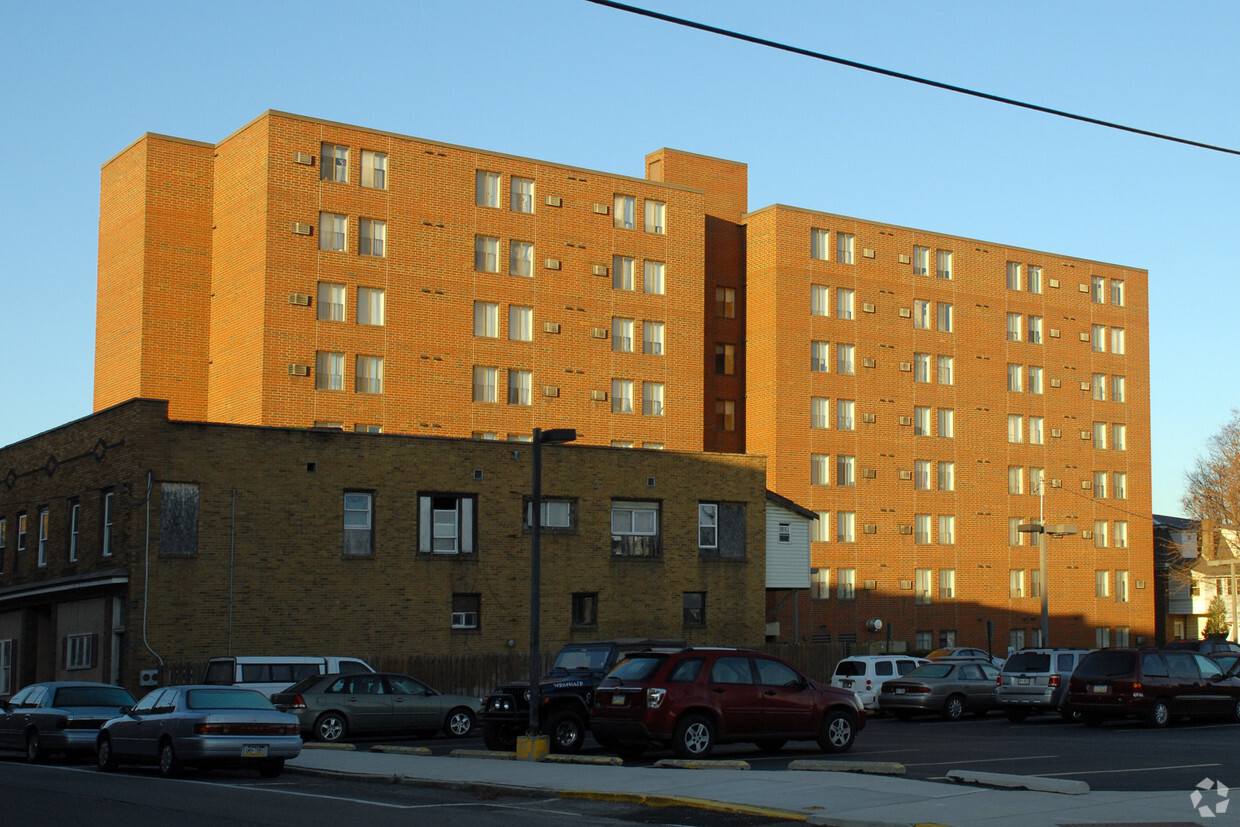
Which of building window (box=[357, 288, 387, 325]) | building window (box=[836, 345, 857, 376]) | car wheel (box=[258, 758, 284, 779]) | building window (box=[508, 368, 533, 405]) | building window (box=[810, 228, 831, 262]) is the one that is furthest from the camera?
building window (box=[810, 228, 831, 262])

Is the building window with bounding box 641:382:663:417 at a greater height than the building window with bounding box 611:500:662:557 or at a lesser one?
greater

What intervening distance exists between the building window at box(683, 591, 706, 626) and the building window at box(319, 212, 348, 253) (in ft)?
79.3

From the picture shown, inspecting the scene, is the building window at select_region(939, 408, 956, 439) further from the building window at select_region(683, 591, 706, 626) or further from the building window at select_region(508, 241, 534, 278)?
the building window at select_region(683, 591, 706, 626)

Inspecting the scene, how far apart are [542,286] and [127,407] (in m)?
29.8

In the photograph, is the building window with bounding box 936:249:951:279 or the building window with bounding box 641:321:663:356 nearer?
the building window with bounding box 641:321:663:356

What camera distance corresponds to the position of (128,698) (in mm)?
25938

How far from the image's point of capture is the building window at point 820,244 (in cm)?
7200

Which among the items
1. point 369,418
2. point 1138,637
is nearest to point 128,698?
point 369,418

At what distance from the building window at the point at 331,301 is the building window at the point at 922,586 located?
3276cm

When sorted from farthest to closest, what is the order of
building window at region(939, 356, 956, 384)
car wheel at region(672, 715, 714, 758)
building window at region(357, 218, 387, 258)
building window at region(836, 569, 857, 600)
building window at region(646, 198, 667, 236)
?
building window at region(939, 356, 956, 384), building window at region(836, 569, 857, 600), building window at region(646, 198, 667, 236), building window at region(357, 218, 387, 258), car wheel at region(672, 715, 714, 758)

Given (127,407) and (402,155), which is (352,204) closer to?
(402,155)

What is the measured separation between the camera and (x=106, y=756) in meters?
22.4

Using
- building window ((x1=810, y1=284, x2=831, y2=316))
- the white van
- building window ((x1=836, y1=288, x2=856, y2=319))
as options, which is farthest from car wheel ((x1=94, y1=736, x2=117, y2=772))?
building window ((x1=836, y1=288, x2=856, y2=319))

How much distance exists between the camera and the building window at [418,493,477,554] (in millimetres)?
38438
